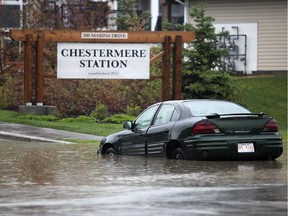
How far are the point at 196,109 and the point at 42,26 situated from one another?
22649 mm

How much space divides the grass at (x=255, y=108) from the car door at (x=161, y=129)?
8118mm

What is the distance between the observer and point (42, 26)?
39.1 m

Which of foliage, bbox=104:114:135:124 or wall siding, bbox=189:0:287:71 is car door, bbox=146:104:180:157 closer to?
foliage, bbox=104:114:135:124

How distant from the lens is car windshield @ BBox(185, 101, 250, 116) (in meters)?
17.3

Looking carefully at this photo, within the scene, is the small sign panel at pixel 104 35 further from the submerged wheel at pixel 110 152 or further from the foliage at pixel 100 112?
the submerged wheel at pixel 110 152

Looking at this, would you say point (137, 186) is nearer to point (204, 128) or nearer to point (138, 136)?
point (204, 128)

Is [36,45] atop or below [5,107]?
atop

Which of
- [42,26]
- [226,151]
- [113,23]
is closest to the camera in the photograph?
[226,151]

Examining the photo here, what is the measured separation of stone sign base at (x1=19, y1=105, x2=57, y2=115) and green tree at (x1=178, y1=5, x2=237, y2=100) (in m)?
4.65

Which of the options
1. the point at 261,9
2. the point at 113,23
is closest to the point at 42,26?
the point at 261,9

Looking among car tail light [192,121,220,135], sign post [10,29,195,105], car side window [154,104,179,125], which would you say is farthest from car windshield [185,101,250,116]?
sign post [10,29,195,105]

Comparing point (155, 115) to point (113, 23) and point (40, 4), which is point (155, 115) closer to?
point (40, 4)

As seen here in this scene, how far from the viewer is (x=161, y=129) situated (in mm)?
17469

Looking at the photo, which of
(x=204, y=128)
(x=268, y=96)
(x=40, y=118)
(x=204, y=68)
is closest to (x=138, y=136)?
(x=204, y=128)
